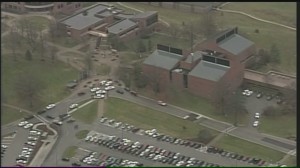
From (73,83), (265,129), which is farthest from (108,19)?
(265,129)

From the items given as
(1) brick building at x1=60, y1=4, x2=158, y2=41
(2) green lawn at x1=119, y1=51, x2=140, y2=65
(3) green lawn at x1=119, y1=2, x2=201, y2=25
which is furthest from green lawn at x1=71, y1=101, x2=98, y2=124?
A: (3) green lawn at x1=119, y1=2, x2=201, y2=25

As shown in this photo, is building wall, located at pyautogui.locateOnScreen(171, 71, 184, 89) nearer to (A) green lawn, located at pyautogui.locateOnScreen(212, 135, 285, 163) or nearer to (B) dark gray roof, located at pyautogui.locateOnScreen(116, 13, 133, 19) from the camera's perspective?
(A) green lawn, located at pyautogui.locateOnScreen(212, 135, 285, 163)

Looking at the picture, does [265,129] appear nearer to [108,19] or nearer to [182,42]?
[182,42]

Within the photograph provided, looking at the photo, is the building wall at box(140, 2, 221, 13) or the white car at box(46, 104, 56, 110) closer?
the white car at box(46, 104, 56, 110)

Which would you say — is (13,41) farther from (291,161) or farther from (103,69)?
(291,161)

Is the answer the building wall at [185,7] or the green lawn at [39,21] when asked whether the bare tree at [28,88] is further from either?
the building wall at [185,7]

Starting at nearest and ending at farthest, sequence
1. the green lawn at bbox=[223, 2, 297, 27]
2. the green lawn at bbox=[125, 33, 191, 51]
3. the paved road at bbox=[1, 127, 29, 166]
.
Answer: the paved road at bbox=[1, 127, 29, 166], the green lawn at bbox=[125, 33, 191, 51], the green lawn at bbox=[223, 2, 297, 27]
